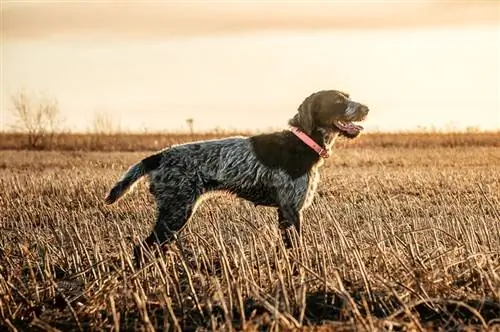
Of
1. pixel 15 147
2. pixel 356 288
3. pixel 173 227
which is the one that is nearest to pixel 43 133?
pixel 15 147

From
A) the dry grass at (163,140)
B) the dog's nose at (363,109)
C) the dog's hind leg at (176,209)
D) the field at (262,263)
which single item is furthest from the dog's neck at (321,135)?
the dry grass at (163,140)

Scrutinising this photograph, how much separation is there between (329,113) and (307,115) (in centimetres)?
21

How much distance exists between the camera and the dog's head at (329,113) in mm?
8883

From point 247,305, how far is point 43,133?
3933cm

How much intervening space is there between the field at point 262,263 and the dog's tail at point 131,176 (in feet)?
1.58

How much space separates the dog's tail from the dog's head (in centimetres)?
139

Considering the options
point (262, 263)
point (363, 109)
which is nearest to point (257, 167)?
point (363, 109)

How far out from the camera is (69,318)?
227 inches

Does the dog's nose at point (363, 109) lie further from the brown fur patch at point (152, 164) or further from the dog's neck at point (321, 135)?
the brown fur patch at point (152, 164)

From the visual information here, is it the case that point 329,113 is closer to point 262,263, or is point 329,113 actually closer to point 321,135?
point 321,135

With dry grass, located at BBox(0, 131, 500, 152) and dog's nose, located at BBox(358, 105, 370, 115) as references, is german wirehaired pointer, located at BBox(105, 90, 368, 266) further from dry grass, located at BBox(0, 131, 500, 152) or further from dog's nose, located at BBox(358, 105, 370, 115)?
dry grass, located at BBox(0, 131, 500, 152)

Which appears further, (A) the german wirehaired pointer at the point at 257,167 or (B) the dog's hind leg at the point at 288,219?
(A) the german wirehaired pointer at the point at 257,167

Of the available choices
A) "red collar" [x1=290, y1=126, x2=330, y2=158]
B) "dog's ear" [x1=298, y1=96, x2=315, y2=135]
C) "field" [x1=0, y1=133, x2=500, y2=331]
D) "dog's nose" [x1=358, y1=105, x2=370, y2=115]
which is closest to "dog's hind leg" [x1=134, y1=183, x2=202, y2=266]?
"field" [x1=0, y1=133, x2=500, y2=331]

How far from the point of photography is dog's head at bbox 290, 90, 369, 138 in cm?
888
